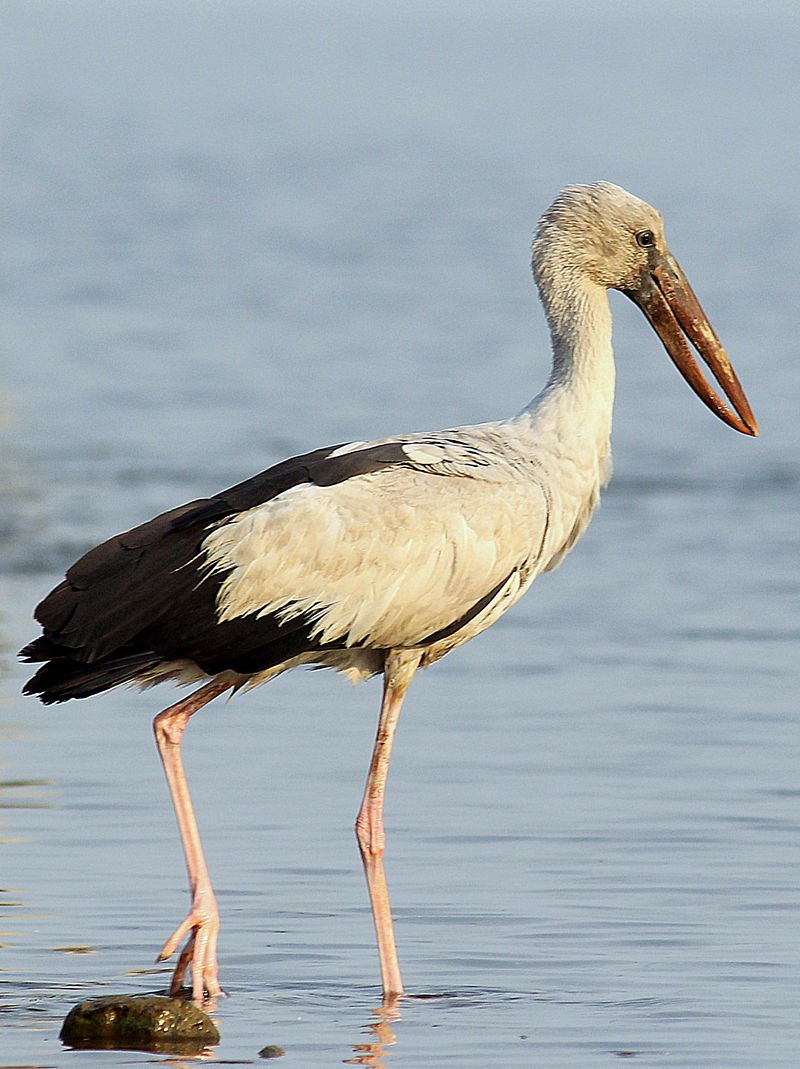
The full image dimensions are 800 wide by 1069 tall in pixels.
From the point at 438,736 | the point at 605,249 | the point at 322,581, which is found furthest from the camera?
the point at 438,736

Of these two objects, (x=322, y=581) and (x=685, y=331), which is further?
(x=685, y=331)

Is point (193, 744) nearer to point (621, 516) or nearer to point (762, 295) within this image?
point (621, 516)

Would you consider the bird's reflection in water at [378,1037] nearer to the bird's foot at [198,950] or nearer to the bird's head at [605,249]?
the bird's foot at [198,950]

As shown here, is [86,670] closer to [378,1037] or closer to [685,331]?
[378,1037]

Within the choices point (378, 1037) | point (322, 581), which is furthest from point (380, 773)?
point (378, 1037)

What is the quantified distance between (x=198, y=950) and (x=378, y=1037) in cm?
82

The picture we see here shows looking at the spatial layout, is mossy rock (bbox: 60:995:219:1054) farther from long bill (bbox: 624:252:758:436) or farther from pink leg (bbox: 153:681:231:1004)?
long bill (bbox: 624:252:758:436)

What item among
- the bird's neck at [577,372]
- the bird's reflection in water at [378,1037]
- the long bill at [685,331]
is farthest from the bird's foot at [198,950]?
the long bill at [685,331]

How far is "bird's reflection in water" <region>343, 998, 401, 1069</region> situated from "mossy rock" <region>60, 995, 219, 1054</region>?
50 centimetres

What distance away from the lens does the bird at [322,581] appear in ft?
31.8

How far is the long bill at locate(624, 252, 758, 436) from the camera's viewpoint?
1091cm

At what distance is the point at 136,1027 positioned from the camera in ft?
28.7

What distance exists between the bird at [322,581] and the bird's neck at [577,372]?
0.05 m

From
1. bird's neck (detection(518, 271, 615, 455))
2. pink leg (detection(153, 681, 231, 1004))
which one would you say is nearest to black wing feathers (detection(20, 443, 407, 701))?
pink leg (detection(153, 681, 231, 1004))
